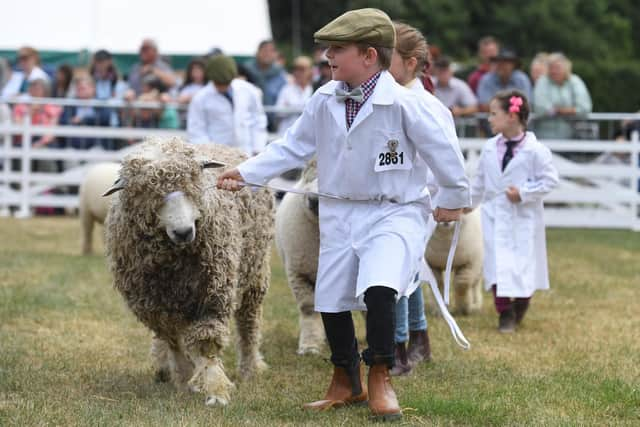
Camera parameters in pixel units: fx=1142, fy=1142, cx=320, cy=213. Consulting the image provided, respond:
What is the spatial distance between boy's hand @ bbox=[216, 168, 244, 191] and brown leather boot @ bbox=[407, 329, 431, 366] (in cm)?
203

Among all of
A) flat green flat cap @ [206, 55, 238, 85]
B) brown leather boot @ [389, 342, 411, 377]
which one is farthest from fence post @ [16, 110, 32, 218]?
brown leather boot @ [389, 342, 411, 377]

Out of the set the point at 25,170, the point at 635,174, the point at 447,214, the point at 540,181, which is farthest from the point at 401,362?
the point at 25,170

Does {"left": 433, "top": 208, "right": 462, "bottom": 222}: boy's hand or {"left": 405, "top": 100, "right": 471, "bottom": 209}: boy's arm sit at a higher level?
{"left": 405, "top": 100, "right": 471, "bottom": 209}: boy's arm

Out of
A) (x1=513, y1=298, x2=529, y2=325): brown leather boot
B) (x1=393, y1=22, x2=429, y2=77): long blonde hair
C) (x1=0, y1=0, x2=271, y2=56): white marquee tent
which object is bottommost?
(x1=513, y1=298, x2=529, y2=325): brown leather boot

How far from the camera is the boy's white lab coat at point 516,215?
8.80 m

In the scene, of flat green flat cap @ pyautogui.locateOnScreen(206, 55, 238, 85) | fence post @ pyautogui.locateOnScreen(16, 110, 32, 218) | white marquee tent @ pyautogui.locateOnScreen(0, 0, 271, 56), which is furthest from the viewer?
white marquee tent @ pyautogui.locateOnScreen(0, 0, 271, 56)

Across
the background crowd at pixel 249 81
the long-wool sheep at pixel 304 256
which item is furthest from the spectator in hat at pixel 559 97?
the long-wool sheep at pixel 304 256

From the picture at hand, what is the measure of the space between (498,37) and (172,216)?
35.7 metres

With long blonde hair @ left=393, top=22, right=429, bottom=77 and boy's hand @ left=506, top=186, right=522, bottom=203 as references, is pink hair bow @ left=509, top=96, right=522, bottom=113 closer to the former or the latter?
boy's hand @ left=506, top=186, right=522, bottom=203

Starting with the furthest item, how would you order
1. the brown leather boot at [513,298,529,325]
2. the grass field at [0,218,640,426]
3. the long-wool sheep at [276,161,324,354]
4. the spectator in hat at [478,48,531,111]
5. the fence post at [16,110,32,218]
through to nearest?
the fence post at [16,110,32,218], the spectator in hat at [478,48,531,111], the brown leather boot at [513,298,529,325], the long-wool sheep at [276,161,324,354], the grass field at [0,218,640,426]

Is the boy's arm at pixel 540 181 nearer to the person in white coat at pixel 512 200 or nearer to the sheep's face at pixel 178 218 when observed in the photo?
the person in white coat at pixel 512 200

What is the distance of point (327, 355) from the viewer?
7.77 meters

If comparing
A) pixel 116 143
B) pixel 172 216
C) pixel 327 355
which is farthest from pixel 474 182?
pixel 116 143

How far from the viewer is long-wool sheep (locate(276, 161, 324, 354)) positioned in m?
7.83
